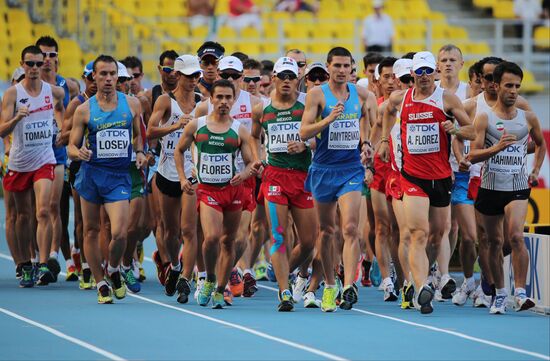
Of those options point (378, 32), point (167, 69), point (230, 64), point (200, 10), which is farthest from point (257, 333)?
point (200, 10)

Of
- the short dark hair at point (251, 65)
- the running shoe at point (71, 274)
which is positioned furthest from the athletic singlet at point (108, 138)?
the running shoe at point (71, 274)

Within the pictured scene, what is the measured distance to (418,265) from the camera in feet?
40.8

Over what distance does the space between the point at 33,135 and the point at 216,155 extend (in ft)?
9.81

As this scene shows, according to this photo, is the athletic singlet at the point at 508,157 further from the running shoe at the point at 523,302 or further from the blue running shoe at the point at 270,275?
the blue running shoe at the point at 270,275

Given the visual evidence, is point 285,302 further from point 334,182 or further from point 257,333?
point 257,333

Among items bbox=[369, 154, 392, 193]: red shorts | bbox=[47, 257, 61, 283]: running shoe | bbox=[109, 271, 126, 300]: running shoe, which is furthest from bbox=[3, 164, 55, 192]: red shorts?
bbox=[369, 154, 392, 193]: red shorts

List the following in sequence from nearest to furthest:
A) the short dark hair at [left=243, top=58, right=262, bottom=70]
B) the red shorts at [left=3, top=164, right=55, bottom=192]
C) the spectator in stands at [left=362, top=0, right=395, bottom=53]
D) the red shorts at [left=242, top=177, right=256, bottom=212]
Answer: the red shorts at [left=242, top=177, right=256, bottom=212]
the red shorts at [left=3, top=164, right=55, bottom=192]
the short dark hair at [left=243, top=58, right=262, bottom=70]
the spectator in stands at [left=362, top=0, right=395, bottom=53]

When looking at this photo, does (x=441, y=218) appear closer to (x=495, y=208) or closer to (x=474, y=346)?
(x=495, y=208)

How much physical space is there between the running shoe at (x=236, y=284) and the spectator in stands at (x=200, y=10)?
46.3 feet

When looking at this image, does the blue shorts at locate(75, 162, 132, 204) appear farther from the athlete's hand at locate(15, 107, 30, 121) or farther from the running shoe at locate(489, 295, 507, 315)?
the running shoe at locate(489, 295, 507, 315)

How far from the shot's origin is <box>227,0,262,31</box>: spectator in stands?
92.0 feet

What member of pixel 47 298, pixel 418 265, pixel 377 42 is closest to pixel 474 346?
pixel 418 265

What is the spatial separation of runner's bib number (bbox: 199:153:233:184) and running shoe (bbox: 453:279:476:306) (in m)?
2.53

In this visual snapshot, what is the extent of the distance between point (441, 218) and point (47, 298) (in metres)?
3.95
